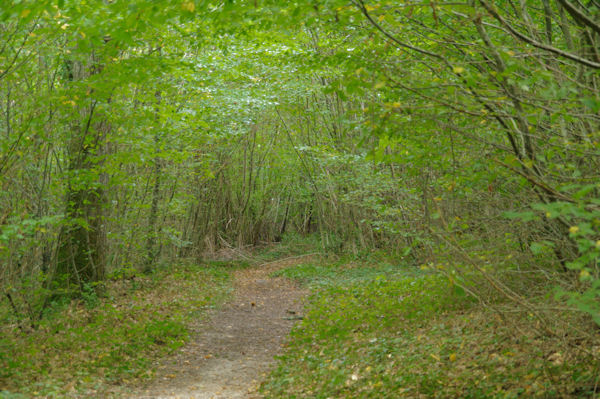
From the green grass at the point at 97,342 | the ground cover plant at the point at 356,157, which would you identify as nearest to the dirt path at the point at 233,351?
the green grass at the point at 97,342

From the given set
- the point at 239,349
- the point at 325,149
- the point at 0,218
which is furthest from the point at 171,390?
the point at 325,149

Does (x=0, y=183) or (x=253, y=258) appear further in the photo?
(x=253, y=258)

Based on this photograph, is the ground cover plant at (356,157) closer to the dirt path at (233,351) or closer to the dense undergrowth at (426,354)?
the dense undergrowth at (426,354)

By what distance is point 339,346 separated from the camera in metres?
7.25

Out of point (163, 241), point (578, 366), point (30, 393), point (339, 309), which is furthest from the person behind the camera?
point (163, 241)

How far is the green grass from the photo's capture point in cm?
552

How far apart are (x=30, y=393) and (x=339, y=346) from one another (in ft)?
13.5

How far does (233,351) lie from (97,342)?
222cm

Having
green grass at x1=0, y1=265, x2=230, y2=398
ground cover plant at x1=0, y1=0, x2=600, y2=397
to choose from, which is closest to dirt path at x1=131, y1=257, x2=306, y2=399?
green grass at x1=0, y1=265, x2=230, y2=398

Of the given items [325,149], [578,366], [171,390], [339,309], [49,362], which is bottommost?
[339,309]

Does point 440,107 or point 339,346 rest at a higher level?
point 440,107

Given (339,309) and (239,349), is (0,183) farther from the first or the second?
(339,309)

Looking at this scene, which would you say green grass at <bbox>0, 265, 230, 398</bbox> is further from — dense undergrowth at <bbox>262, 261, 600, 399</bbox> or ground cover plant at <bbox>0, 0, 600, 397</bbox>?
dense undergrowth at <bbox>262, 261, 600, 399</bbox>

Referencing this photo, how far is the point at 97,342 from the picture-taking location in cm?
716
